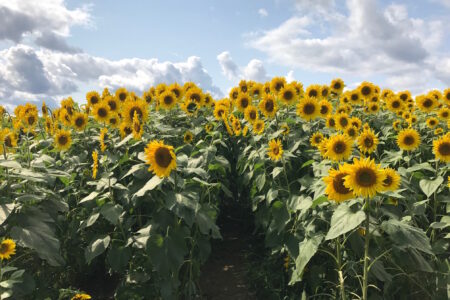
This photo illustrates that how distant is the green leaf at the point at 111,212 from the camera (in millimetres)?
3619

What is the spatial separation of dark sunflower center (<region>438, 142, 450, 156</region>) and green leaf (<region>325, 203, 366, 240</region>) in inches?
71.8

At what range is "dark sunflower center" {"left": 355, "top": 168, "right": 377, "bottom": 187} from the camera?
2742mm

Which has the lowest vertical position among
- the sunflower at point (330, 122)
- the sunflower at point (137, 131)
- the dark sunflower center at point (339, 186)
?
the dark sunflower center at point (339, 186)

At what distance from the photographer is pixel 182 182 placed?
3592 mm

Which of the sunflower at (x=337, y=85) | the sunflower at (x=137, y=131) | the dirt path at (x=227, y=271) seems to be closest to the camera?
the sunflower at (x=137, y=131)

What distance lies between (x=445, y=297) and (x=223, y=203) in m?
3.75

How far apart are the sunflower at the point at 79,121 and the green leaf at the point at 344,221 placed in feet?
12.6

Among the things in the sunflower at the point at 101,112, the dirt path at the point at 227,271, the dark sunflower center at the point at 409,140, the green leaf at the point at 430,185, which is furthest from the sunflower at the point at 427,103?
the sunflower at the point at 101,112

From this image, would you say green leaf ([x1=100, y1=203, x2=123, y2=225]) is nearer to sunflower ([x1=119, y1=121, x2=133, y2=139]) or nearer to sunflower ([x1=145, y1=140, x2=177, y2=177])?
sunflower ([x1=145, y1=140, x2=177, y2=177])

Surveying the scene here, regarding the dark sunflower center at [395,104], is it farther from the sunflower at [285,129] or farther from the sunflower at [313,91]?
the sunflower at [285,129]

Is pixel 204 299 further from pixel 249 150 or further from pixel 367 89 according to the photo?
pixel 367 89

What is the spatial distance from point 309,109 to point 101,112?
290cm

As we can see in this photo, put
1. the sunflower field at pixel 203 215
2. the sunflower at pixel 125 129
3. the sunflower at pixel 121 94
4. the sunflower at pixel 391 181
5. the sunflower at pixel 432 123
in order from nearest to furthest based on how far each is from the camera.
Result: 1. the sunflower at pixel 391 181
2. the sunflower field at pixel 203 215
3. the sunflower at pixel 125 129
4. the sunflower at pixel 432 123
5. the sunflower at pixel 121 94

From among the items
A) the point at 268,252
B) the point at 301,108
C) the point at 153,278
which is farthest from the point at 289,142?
the point at 153,278
